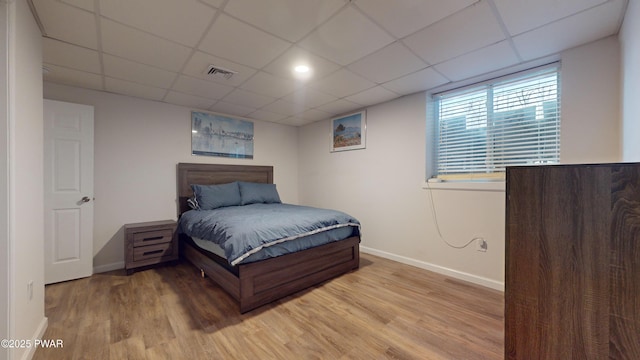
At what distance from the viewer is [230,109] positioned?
390 cm

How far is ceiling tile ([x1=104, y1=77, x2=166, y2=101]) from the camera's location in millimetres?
2811

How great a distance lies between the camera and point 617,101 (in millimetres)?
1928

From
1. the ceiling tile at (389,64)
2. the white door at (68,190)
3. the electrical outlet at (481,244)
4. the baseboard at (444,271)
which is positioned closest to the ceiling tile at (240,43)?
the ceiling tile at (389,64)

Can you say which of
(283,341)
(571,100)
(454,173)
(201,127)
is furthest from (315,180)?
(571,100)

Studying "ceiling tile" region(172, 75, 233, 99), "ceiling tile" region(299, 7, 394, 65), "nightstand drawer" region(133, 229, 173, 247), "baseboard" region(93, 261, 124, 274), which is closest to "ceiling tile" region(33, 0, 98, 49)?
"ceiling tile" region(172, 75, 233, 99)

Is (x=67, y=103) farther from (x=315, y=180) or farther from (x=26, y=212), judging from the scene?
(x=315, y=180)

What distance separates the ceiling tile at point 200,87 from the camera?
9.17 ft

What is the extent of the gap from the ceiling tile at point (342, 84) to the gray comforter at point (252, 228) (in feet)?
4.98

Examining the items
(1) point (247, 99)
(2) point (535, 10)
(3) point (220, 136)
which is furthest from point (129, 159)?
(2) point (535, 10)

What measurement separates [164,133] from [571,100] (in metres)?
4.61

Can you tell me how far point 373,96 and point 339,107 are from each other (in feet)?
2.10

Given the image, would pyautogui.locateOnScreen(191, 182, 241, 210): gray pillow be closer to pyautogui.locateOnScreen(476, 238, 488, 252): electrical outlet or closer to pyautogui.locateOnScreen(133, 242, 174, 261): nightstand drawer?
pyautogui.locateOnScreen(133, 242, 174, 261): nightstand drawer

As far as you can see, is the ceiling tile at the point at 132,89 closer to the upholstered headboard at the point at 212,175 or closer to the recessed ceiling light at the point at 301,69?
the upholstered headboard at the point at 212,175

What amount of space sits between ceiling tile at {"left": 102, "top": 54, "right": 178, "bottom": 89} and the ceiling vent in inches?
15.2
